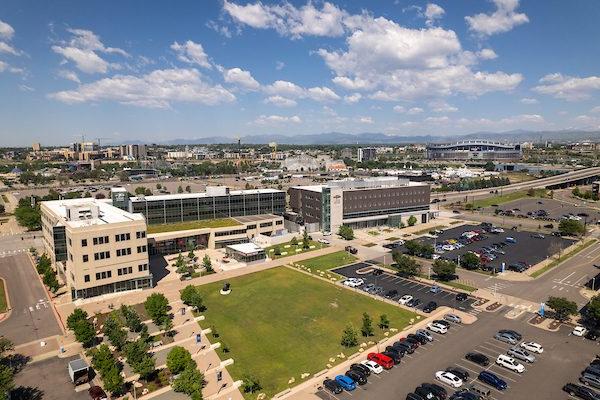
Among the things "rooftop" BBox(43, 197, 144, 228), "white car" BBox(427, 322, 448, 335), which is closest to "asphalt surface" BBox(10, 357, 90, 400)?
"rooftop" BBox(43, 197, 144, 228)

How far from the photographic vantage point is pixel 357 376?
141ft

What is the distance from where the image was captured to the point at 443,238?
107438mm

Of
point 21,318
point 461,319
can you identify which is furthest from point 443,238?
point 21,318

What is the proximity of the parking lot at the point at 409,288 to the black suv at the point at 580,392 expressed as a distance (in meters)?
19.5

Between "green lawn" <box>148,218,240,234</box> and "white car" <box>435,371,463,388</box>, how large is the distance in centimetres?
6929

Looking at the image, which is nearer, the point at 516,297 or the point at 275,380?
the point at 275,380

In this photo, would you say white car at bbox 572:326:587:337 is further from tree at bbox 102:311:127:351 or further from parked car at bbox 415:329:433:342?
tree at bbox 102:311:127:351

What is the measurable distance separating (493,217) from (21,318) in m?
135

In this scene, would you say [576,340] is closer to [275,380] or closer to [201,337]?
[275,380]

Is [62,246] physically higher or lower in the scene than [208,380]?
higher

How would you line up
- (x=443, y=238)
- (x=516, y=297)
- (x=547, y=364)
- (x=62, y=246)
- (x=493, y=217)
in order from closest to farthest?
1. (x=547, y=364)
2. (x=516, y=297)
3. (x=62, y=246)
4. (x=443, y=238)
5. (x=493, y=217)

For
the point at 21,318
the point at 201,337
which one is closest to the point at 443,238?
the point at 201,337

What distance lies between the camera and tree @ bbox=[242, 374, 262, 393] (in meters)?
40.5

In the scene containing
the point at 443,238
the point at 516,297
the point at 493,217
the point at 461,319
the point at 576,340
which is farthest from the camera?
the point at 493,217
